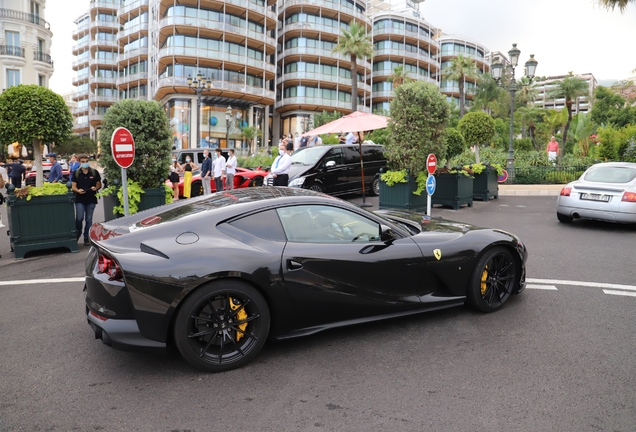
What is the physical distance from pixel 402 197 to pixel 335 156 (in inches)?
119

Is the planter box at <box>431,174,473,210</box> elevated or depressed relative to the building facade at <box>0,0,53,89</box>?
depressed

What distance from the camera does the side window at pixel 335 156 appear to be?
1453cm

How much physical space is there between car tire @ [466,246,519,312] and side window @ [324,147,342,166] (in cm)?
966

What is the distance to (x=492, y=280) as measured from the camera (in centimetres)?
505

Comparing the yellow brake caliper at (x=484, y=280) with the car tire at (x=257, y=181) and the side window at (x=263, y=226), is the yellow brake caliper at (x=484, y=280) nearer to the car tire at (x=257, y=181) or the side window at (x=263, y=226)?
the side window at (x=263, y=226)

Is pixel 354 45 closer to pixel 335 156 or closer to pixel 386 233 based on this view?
pixel 335 156

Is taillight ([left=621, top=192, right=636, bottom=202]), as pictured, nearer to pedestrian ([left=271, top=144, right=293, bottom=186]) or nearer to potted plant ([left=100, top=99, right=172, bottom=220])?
pedestrian ([left=271, top=144, right=293, bottom=186])

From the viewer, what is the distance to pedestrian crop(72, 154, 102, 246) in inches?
359

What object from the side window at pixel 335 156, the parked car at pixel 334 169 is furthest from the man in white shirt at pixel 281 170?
the side window at pixel 335 156

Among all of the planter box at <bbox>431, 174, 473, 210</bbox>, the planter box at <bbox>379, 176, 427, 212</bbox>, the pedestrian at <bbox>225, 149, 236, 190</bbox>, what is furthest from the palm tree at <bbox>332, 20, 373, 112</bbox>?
the planter box at <bbox>379, 176, 427, 212</bbox>

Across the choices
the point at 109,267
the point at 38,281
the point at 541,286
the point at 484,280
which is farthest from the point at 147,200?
the point at 541,286

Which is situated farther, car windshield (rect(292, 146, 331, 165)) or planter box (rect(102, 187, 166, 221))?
car windshield (rect(292, 146, 331, 165))

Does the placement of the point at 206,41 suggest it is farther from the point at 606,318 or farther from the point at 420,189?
the point at 606,318

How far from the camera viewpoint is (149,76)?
2173 inches
